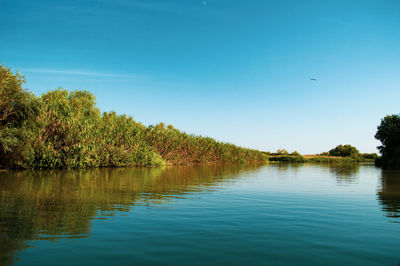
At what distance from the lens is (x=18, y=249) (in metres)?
5.10

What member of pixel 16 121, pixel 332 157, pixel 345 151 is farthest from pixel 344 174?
pixel 345 151

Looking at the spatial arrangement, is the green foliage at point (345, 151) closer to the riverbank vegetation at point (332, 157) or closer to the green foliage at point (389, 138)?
the riverbank vegetation at point (332, 157)

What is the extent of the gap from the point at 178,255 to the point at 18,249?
9.36 ft

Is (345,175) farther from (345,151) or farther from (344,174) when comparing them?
(345,151)

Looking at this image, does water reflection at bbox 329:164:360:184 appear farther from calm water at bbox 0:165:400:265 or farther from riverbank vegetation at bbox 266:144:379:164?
riverbank vegetation at bbox 266:144:379:164

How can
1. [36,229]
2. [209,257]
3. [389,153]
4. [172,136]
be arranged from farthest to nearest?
1. [389,153]
2. [172,136]
3. [36,229]
4. [209,257]

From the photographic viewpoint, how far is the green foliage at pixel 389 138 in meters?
57.8

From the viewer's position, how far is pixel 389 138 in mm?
59719

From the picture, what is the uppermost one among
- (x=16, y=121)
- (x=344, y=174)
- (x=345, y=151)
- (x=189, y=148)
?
(x=16, y=121)

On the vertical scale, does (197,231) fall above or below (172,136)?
below

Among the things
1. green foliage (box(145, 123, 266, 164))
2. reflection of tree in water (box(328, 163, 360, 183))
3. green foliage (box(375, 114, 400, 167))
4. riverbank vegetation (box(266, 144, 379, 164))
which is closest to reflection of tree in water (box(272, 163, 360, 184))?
reflection of tree in water (box(328, 163, 360, 183))

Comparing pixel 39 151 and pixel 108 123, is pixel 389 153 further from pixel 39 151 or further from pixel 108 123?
pixel 39 151

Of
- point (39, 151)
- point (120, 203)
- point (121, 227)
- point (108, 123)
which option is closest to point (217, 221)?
point (121, 227)

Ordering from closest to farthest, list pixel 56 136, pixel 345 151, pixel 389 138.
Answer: pixel 56 136, pixel 389 138, pixel 345 151
